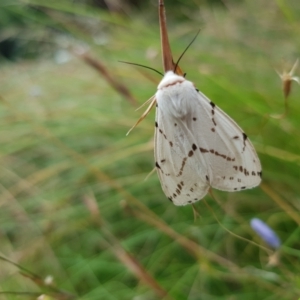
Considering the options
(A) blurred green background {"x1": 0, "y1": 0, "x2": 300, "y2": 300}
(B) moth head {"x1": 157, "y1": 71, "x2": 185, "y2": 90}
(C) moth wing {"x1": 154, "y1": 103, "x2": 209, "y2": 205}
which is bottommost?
(A) blurred green background {"x1": 0, "y1": 0, "x2": 300, "y2": 300}

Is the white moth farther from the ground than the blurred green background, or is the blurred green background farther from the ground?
the white moth

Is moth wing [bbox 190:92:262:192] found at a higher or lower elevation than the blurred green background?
higher

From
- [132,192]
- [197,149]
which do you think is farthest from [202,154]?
[132,192]

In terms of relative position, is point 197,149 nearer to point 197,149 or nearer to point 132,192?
point 197,149

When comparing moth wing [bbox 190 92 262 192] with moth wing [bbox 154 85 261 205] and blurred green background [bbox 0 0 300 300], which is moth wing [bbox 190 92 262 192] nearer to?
moth wing [bbox 154 85 261 205]

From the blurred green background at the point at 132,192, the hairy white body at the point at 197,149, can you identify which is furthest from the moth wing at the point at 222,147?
the blurred green background at the point at 132,192

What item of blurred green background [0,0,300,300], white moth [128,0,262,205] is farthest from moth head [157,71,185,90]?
blurred green background [0,0,300,300]

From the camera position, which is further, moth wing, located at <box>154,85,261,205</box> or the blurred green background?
the blurred green background

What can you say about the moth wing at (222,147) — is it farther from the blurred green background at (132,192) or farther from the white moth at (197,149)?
the blurred green background at (132,192)
